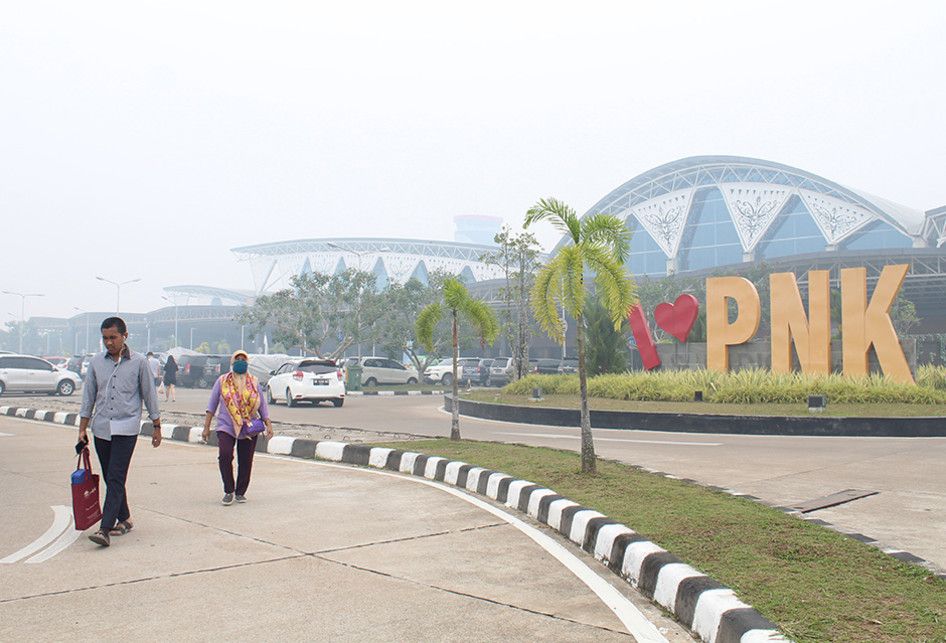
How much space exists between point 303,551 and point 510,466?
418 centimetres

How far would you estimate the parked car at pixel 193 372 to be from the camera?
1634 inches

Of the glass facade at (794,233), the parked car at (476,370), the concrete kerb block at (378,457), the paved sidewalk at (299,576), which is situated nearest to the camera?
the paved sidewalk at (299,576)

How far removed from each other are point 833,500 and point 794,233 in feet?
304

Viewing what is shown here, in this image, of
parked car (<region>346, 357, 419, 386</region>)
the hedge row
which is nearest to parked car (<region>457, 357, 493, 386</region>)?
parked car (<region>346, 357, 419, 386</region>)

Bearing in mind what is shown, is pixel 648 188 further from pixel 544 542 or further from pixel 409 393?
pixel 544 542

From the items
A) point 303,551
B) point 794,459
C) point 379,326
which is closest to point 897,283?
point 794,459

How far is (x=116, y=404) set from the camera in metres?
6.64

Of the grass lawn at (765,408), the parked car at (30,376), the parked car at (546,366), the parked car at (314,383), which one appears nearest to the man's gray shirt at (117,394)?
the grass lawn at (765,408)

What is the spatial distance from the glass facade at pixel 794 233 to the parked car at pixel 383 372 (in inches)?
2357

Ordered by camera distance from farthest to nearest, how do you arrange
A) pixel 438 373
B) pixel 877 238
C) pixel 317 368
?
pixel 877 238 < pixel 438 373 < pixel 317 368

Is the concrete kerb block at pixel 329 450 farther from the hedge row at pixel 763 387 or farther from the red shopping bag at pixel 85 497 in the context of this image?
the hedge row at pixel 763 387

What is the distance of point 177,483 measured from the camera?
948cm

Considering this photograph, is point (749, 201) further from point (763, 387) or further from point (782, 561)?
point (782, 561)

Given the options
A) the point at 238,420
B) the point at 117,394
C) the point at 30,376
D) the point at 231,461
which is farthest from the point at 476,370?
the point at 117,394
